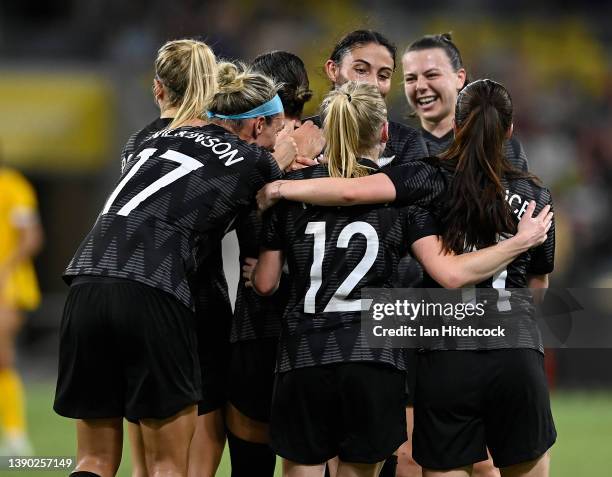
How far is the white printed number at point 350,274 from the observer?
431 centimetres

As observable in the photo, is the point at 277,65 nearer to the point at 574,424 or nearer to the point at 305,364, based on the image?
the point at 305,364

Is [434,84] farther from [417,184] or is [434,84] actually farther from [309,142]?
[417,184]

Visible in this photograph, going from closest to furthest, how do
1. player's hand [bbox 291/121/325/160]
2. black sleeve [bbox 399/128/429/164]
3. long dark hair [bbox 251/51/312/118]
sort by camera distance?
player's hand [bbox 291/121/325/160]
long dark hair [bbox 251/51/312/118]
black sleeve [bbox 399/128/429/164]

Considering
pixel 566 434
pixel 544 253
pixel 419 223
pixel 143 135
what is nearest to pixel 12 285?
pixel 143 135

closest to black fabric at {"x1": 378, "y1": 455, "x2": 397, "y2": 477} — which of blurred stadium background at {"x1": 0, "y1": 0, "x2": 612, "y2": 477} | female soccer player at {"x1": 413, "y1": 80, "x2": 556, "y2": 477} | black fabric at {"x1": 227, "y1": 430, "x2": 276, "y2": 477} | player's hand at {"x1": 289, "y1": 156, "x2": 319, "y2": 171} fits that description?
black fabric at {"x1": 227, "y1": 430, "x2": 276, "y2": 477}

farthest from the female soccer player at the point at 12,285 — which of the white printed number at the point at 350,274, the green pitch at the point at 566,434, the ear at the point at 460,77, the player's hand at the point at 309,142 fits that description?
the white printed number at the point at 350,274

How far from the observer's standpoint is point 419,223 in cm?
440

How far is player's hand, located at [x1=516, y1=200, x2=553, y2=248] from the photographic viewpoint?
4.32 m

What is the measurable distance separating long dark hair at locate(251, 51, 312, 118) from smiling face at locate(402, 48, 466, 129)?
36.8 inches

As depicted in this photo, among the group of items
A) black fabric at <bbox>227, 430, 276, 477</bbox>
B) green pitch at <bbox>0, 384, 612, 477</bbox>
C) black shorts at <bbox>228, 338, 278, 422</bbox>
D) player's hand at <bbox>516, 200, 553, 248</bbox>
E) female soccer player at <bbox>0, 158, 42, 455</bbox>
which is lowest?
green pitch at <bbox>0, 384, 612, 477</bbox>

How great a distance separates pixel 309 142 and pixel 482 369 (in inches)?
49.8

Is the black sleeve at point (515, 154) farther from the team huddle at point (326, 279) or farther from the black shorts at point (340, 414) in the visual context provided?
the black shorts at point (340, 414)

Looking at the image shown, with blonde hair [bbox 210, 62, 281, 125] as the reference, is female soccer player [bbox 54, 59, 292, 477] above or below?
below

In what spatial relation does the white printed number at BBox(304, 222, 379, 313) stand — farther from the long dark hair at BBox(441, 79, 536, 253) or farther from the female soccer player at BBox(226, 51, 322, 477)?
the female soccer player at BBox(226, 51, 322, 477)
